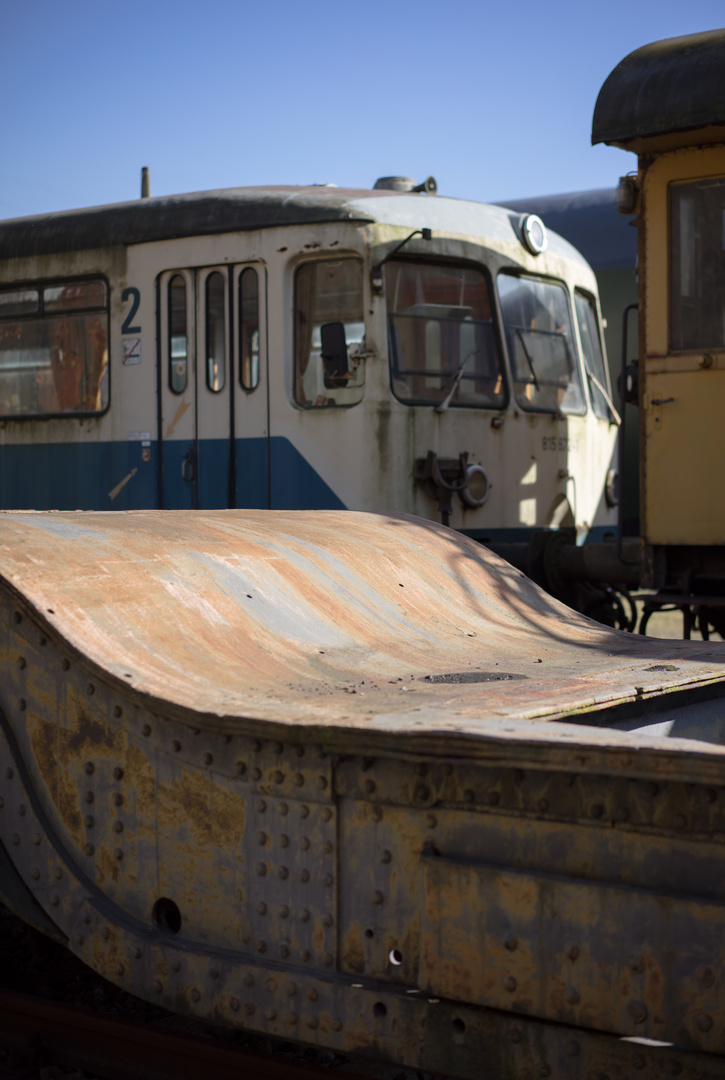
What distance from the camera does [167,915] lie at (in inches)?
117

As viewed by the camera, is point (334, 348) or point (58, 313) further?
point (58, 313)

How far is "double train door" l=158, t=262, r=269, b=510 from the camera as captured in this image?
8117 mm

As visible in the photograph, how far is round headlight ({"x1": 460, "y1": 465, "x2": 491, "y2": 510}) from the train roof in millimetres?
1739

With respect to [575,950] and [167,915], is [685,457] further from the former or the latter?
[575,950]

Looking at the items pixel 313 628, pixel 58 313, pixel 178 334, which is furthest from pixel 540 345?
pixel 313 628

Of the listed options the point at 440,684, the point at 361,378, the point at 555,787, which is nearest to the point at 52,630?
the point at 440,684

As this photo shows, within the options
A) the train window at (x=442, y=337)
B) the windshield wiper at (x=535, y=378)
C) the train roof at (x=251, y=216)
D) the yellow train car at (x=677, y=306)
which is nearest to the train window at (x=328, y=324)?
the train window at (x=442, y=337)

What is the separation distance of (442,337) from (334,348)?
→ 33.9 inches

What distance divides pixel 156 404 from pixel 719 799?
6.97 meters

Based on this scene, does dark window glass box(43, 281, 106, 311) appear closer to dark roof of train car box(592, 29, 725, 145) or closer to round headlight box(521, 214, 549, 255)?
round headlight box(521, 214, 549, 255)

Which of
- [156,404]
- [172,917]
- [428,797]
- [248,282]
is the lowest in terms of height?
[172,917]

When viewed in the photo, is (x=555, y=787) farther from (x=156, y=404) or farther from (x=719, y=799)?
(x=156, y=404)

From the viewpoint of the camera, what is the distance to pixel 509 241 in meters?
8.47

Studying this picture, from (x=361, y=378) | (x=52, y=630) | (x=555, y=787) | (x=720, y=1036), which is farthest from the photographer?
(x=361, y=378)
